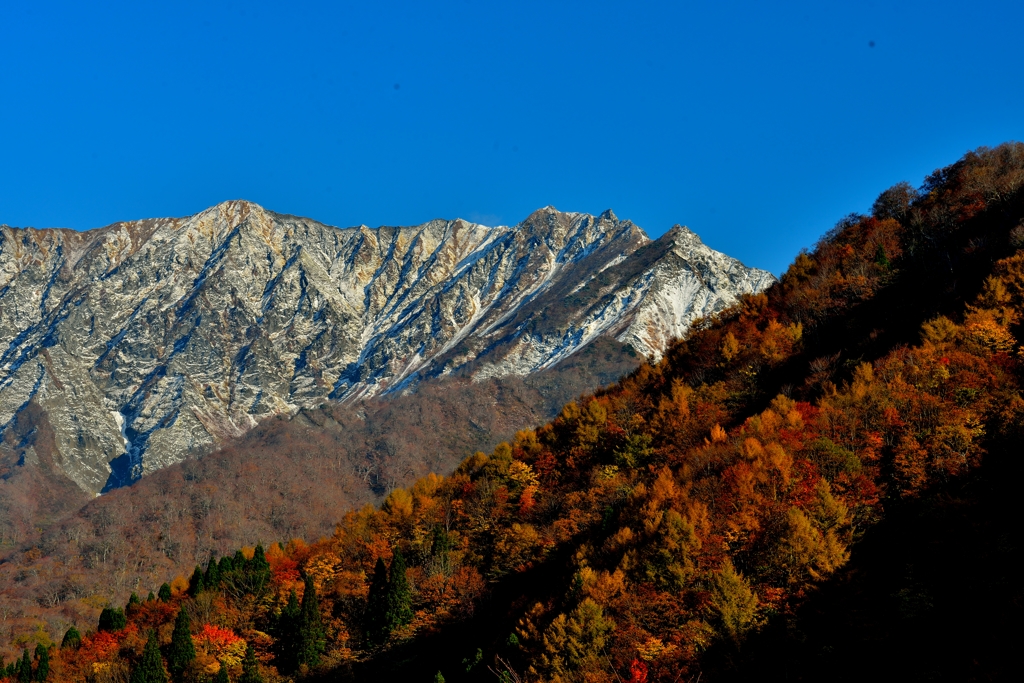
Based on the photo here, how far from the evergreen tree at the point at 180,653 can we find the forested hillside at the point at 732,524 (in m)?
0.29

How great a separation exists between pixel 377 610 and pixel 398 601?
103 inches

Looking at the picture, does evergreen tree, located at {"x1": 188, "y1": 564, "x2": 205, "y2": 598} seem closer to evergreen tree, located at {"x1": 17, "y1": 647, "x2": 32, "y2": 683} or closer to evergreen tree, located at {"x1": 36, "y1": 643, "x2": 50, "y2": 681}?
evergreen tree, located at {"x1": 36, "y1": 643, "x2": 50, "y2": 681}

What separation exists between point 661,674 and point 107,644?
74.6m

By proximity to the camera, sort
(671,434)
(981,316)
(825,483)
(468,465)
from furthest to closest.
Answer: (468,465) < (671,434) < (981,316) < (825,483)

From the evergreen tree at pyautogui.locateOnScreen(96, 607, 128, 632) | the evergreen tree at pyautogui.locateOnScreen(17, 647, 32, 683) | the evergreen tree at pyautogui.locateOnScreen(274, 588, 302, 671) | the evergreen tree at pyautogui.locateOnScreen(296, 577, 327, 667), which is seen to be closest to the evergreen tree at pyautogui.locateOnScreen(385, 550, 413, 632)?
the evergreen tree at pyautogui.locateOnScreen(296, 577, 327, 667)

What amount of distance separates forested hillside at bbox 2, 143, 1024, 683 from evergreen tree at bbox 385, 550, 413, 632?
10.4 inches

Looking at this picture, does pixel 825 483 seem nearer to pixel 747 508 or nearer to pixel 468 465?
pixel 747 508

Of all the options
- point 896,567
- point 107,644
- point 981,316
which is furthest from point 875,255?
point 107,644

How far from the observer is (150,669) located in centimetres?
8844

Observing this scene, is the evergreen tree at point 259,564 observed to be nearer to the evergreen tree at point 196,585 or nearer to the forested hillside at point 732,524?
the forested hillside at point 732,524

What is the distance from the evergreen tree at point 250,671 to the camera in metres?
81.8

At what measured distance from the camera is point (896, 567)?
5825 cm

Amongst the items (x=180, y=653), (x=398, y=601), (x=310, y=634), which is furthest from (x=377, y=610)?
(x=180, y=653)

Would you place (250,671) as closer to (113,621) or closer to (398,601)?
(398,601)
